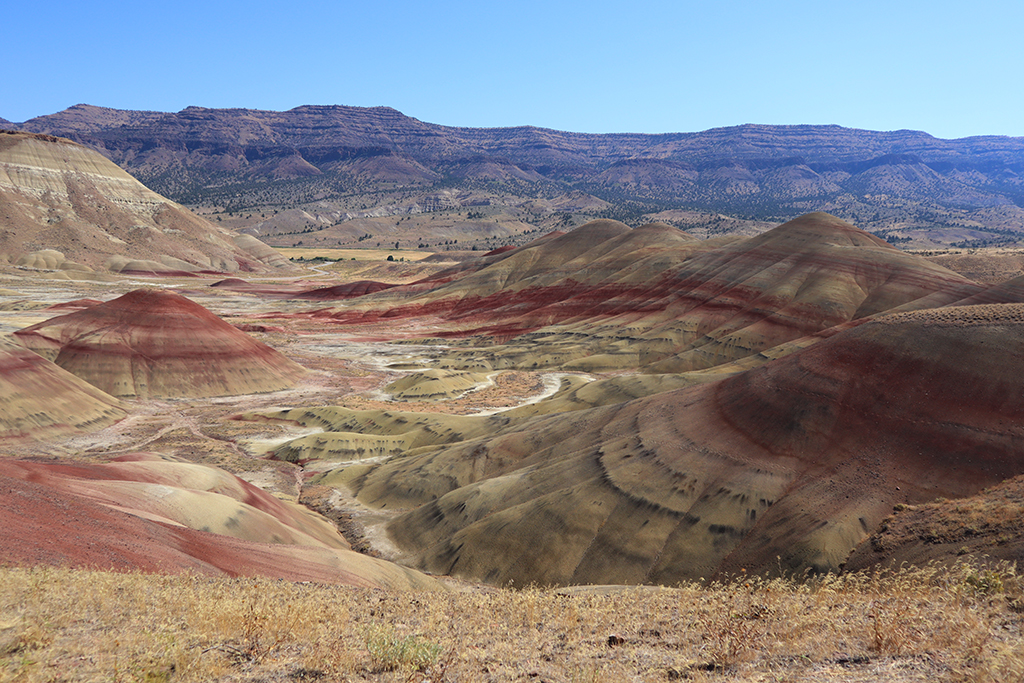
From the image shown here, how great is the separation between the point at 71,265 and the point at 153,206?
40472 millimetres

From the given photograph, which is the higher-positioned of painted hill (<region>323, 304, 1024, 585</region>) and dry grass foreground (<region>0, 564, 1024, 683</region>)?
dry grass foreground (<region>0, 564, 1024, 683</region>)

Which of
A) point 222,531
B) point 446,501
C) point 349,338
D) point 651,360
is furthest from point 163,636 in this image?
point 349,338

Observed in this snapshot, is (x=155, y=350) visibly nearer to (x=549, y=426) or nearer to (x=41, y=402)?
(x=41, y=402)

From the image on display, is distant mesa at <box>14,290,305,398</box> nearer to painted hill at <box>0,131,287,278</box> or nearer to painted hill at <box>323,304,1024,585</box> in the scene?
painted hill at <box>323,304,1024,585</box>

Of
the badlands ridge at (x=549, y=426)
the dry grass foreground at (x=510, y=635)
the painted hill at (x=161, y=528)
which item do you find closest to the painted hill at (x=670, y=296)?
the badlands ridge at (x=549, y=426)

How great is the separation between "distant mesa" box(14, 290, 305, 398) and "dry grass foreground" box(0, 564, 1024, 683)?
5850cm

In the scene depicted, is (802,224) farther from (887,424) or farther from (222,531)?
(222,531)

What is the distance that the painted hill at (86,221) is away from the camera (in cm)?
15400

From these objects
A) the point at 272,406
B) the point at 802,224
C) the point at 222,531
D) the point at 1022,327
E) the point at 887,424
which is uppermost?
the point at 802,224

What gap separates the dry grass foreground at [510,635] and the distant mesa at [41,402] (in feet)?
145

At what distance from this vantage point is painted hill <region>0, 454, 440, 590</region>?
15812 millimetres

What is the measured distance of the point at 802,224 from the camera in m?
95.7

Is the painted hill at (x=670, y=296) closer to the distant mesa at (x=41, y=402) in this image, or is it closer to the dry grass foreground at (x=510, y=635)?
the distant mesa at (x=41, y=402)

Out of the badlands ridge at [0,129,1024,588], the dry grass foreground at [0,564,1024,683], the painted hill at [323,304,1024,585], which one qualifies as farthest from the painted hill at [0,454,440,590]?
the painted hill at [323,304,1024,585]
